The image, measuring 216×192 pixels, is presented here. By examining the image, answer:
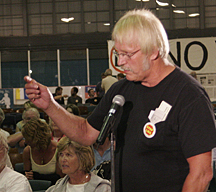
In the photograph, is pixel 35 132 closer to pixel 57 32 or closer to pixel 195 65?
pixel 195 65

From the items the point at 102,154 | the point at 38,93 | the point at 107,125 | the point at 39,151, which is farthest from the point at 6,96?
the point at 107,125

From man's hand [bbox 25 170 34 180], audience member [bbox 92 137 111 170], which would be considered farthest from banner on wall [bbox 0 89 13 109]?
audience member [bbox 92 137 111 170]

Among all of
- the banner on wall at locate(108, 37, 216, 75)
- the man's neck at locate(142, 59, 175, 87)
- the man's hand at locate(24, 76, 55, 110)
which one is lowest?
the man's hand at locate(24, 76, 55, 110)

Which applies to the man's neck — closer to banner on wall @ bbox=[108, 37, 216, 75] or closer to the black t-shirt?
the black t-shirt

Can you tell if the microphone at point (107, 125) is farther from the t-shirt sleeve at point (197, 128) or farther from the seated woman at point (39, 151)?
the seated woman at point (39, 151)

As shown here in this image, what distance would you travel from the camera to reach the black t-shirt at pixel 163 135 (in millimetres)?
1311

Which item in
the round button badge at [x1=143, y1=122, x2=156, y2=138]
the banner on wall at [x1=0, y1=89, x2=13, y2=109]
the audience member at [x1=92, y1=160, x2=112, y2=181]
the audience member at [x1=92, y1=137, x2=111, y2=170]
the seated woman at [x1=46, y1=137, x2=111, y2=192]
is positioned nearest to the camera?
the round button badge at [x1=143, y1=122, x2=156, y2=138]

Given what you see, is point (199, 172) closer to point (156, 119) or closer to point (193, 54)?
point (156, 119)

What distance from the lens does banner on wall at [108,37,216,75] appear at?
10.4 m

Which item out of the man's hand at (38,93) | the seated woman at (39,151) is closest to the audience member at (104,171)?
the seated woman at (39,151)

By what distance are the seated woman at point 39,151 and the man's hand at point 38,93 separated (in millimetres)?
2081

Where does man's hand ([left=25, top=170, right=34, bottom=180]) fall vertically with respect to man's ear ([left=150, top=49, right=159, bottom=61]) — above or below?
below

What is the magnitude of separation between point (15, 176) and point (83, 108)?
5.30 meters

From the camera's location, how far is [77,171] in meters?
2.48
